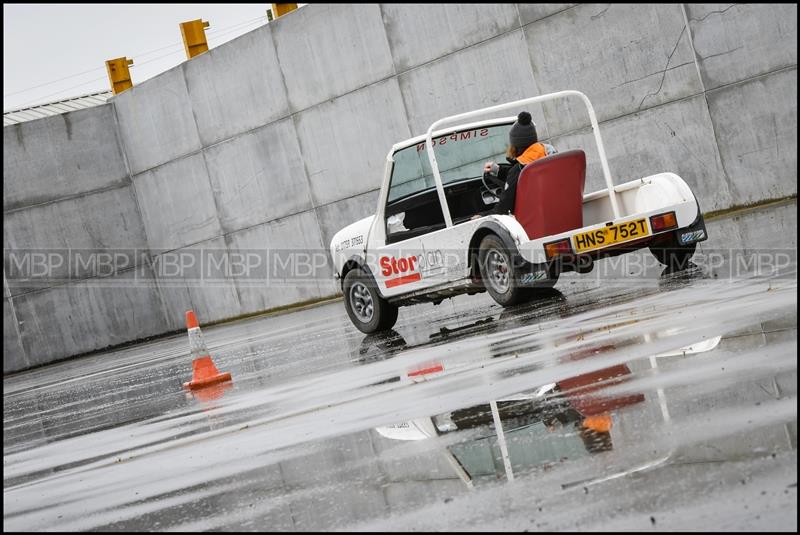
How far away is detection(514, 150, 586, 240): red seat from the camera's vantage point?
10852mm

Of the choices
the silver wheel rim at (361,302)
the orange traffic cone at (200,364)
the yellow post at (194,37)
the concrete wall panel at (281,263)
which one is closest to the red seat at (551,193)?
the silver wheel rim at (361,302)

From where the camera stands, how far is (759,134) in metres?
17.6

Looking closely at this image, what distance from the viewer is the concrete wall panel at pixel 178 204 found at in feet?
87.0

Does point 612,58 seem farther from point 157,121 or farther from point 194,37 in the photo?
point 157,121

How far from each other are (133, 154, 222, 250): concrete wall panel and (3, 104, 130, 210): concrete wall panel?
85 cm

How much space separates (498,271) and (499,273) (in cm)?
2

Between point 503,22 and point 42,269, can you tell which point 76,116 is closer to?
point 42,269

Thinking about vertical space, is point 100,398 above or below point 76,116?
below

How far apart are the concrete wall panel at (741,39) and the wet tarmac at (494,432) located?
6.49 m

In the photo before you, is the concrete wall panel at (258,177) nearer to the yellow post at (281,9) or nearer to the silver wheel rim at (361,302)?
the yellow post at (281,9)

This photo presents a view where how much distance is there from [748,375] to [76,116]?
25007 millimetres

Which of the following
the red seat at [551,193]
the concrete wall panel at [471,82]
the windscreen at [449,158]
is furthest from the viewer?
the concrete wall panel at [471,82]

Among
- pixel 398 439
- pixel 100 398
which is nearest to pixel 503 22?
pixel 100 398

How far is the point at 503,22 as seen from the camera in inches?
800
